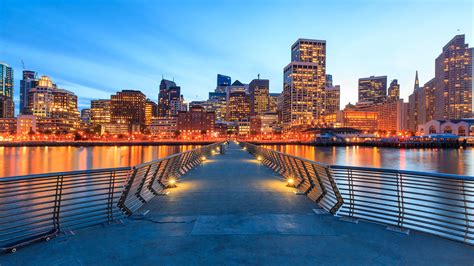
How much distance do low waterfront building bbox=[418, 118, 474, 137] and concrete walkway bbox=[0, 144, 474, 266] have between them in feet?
635

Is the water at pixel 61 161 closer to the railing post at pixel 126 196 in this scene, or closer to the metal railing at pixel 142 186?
the metal railing at pixel 142 186

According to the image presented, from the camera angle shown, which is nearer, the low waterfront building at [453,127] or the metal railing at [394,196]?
the metal railing at [394,196]

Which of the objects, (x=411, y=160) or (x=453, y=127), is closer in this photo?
(x=411, y=160)

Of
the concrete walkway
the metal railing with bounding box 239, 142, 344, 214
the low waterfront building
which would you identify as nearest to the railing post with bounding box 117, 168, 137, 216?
the concrete walkway

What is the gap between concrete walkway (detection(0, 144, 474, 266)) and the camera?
494cm

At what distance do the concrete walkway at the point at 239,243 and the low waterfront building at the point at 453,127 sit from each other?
194 meters

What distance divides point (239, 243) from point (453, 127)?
199742 mm

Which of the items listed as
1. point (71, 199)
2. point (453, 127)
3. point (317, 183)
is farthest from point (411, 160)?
point (453, 127)

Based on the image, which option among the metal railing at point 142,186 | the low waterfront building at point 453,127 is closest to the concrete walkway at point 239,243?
the metal railing at point 142,186

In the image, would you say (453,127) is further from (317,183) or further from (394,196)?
(317,183)

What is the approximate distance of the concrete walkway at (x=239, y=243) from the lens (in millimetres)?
4938

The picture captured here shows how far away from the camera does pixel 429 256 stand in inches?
200

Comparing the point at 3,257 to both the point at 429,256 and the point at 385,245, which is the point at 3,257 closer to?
the point at 385,245

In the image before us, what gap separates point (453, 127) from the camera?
6393 inches
